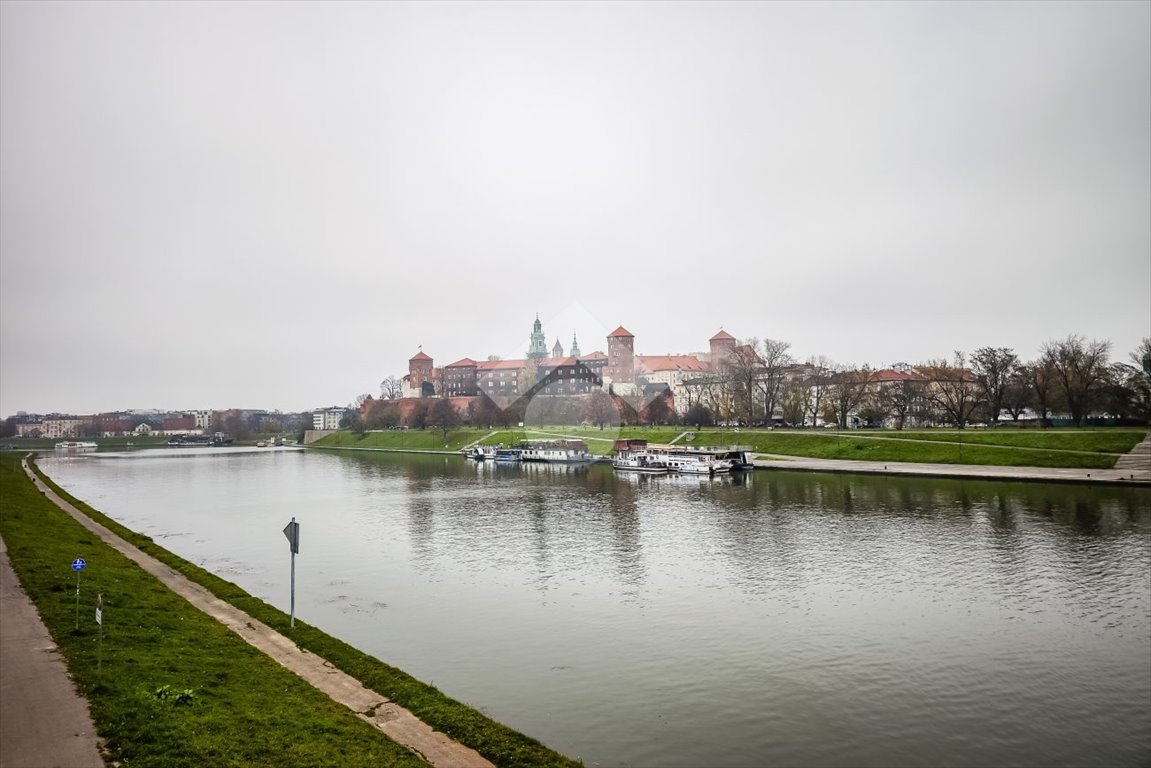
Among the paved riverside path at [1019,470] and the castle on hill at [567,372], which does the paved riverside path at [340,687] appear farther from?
the castle on hill at [567,372]

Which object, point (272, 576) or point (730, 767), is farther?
point (272, 576)

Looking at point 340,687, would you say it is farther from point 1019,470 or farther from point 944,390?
point 944,390

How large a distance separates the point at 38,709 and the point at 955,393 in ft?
314

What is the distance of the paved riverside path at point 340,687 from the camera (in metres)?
9.98

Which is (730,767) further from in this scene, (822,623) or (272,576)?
(272,576)

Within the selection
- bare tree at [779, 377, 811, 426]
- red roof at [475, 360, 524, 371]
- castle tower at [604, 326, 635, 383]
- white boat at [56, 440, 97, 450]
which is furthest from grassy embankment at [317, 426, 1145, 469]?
white boat at [56, 440, 97, 450]

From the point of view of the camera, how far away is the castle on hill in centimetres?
10925

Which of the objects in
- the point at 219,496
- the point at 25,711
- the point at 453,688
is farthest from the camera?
the point at 219,496

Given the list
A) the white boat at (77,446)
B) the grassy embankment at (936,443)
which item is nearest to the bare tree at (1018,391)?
the grassy embankment at (936,443)

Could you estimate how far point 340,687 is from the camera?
12406mm

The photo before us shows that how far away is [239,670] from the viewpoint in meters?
12.4

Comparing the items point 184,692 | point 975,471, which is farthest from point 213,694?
point 975,471

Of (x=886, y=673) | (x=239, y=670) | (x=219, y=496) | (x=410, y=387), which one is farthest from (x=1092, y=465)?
(x=410, y=387)

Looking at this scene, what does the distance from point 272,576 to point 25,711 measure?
15123mm
